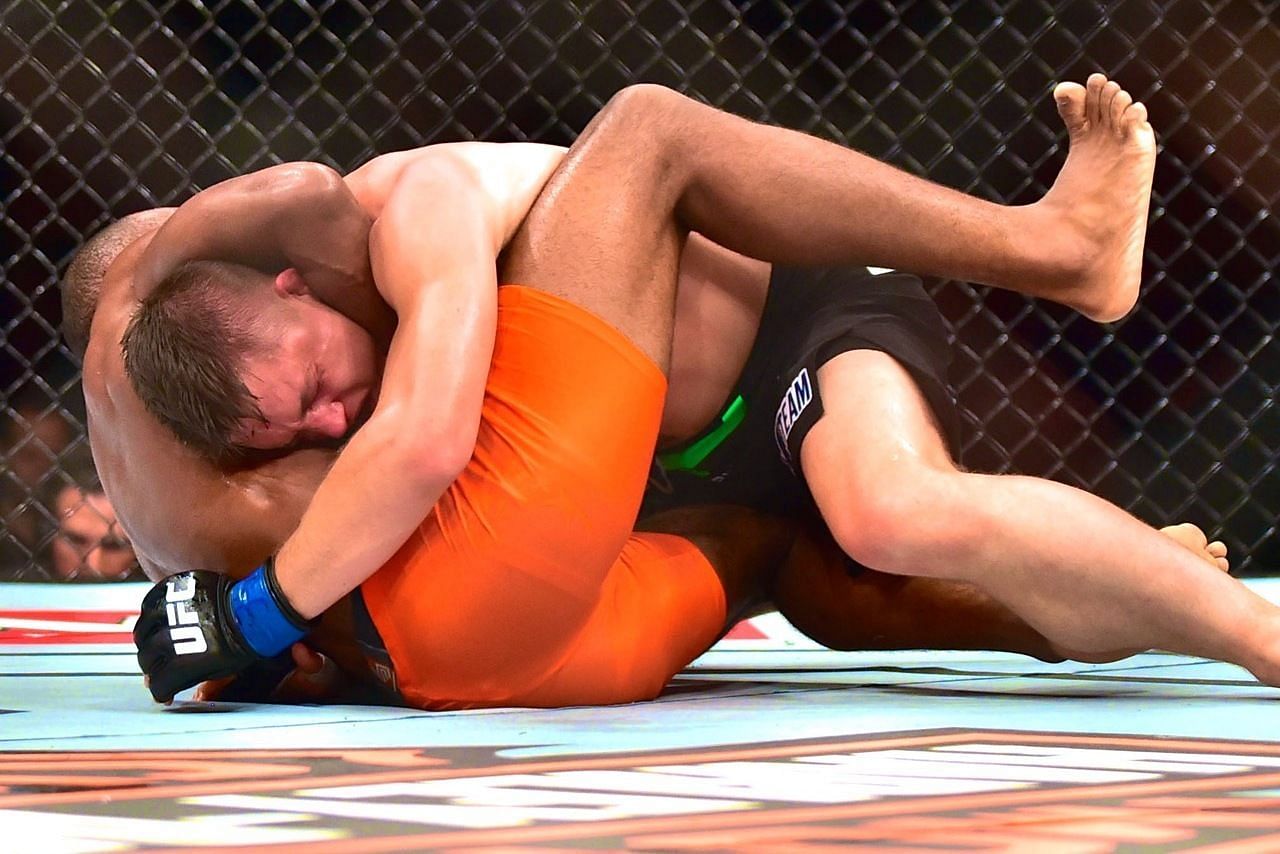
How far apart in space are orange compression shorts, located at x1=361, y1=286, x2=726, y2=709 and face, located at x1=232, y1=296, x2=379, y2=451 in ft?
0.44

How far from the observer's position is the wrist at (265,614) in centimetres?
114

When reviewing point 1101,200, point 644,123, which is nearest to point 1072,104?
point 1101,200

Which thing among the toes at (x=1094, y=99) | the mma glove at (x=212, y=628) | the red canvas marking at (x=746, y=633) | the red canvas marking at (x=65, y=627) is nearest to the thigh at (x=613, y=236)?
the mma glove at (x=212, y=628)

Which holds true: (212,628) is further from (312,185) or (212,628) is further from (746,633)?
(746,633)

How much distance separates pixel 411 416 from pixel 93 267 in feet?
2.04

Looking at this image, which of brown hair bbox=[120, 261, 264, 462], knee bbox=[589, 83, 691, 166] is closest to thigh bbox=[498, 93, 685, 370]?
knee bbox=[589, 83, 691, 166]

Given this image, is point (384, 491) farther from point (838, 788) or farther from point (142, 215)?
point (142, 215)

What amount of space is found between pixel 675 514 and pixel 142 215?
67cm

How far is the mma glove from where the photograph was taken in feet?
3.77

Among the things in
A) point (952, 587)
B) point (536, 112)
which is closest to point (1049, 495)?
point (952, 587)

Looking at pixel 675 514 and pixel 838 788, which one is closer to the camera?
pixel 838 788

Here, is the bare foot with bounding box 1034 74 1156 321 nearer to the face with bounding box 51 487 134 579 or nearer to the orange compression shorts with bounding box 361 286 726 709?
the orange compression shorts with bounding box 361 286 726 709

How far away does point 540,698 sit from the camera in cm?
121

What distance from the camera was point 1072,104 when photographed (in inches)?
56.0
